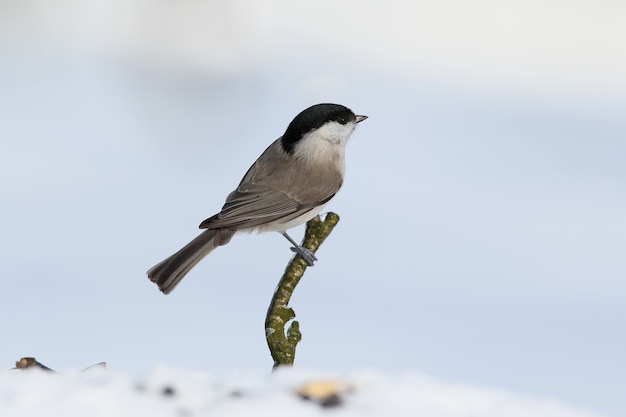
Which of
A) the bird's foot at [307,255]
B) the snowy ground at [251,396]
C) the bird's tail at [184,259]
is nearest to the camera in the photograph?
the snowy ground at [251,396]

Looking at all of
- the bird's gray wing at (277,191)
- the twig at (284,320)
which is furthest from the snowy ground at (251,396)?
the bird's gray wing at (277,191)

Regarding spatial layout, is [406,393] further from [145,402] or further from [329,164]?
[329,164]

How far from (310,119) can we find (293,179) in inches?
20.7

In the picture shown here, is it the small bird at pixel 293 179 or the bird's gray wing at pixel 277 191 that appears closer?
the small bird at pixel 293 179

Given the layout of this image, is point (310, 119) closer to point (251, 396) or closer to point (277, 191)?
point (277, 191)

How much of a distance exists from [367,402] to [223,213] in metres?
2.72

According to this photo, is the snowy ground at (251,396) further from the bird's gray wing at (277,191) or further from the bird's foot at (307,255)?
the bird's gray wing at (277,191)

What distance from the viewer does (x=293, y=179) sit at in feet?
20.3

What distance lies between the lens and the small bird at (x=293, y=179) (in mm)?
5734

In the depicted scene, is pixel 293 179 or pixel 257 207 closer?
pixel 257 207

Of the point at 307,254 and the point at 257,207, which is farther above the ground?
the point at 257,207

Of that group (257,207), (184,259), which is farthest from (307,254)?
(257,207)

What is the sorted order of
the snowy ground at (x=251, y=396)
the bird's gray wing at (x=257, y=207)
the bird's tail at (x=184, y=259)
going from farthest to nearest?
the bird's gray wing at (x=257, y=207) → the bird's tail at (x=184, y=259) → the snowy ground at (x=251, y=396)

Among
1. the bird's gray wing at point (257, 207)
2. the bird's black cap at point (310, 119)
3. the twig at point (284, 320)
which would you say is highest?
the bird's black cap at point (310, 119)
